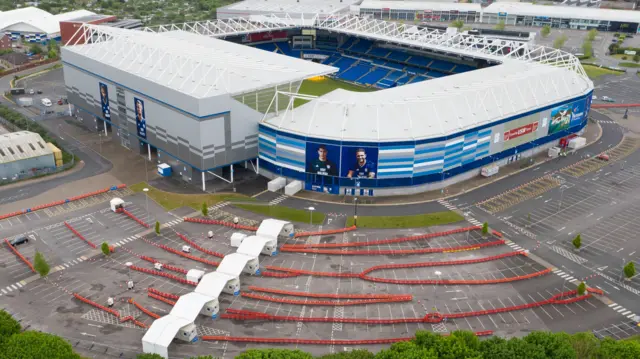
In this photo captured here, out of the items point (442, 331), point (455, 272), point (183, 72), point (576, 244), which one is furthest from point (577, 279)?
point (183, 72)

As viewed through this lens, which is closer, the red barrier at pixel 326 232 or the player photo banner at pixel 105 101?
the red barrier at pixel 326 232

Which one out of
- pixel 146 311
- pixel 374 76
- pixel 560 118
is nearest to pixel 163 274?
pixel 146 311

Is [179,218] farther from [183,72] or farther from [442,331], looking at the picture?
[442,331]

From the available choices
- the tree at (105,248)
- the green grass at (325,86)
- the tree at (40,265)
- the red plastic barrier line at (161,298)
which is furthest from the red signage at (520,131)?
the tree at (40,265)

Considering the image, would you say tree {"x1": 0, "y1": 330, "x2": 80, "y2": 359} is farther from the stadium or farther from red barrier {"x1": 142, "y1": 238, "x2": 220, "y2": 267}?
the stadium

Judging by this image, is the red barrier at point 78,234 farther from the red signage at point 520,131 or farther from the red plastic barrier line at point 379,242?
the red signage at point 520,131

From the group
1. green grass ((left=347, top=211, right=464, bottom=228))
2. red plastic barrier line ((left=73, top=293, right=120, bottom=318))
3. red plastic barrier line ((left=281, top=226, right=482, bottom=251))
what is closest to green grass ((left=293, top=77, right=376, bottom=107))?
green grass ((left=347, top=211, right=464, bottom=228))
